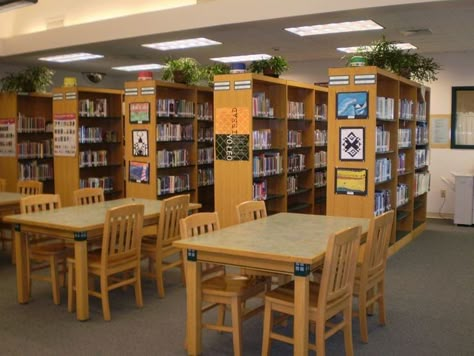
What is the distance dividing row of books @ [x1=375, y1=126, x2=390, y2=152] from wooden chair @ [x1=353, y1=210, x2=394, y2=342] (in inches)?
92.4

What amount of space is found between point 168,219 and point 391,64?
153 inches

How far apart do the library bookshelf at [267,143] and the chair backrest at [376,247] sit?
266 cm

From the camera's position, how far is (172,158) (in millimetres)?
7953

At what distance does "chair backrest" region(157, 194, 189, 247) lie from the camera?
514 cm

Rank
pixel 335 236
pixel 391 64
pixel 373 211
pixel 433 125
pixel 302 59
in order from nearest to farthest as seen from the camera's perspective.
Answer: pixel 335 236 → pixel 373 211 → pixel 391 64 → pixel 433 125 → pixel 302 59

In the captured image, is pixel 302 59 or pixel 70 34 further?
Answer: pixel 302 59

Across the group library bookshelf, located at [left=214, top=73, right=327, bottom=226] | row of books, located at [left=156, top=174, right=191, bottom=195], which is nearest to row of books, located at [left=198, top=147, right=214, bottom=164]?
row of books, located at [left=156, top=174, right=191, bottom=195]

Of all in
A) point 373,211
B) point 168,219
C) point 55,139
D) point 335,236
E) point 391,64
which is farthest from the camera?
point 55,139

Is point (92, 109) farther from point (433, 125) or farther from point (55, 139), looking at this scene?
point (433, 125)

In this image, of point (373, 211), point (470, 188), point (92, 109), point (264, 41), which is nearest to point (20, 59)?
point (92, 109)

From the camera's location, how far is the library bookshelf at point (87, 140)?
8.43m

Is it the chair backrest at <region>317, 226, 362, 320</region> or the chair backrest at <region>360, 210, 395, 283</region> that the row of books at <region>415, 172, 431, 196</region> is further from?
the chair backrest at <region>317, 226, 362, 320</region>

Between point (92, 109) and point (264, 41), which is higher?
point (264, 41)

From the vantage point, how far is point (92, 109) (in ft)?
28.6
